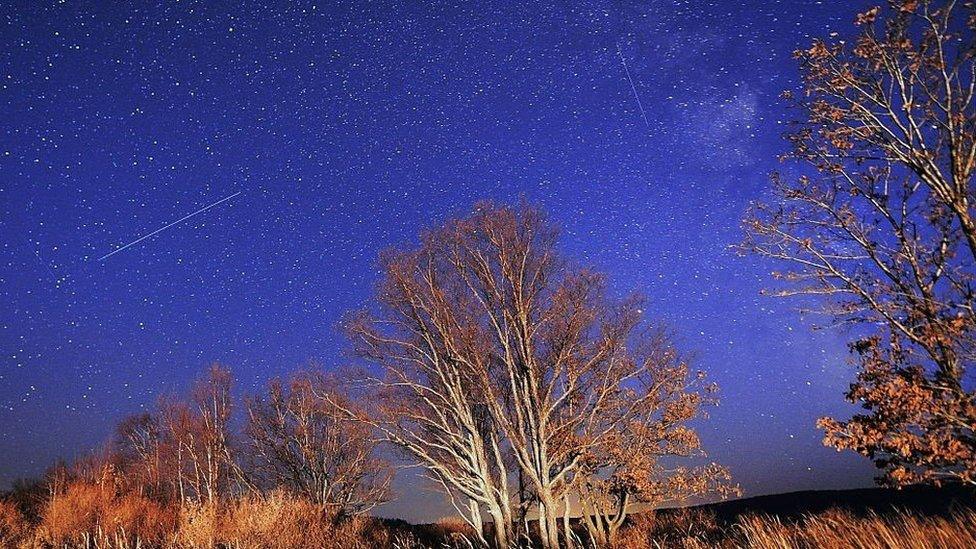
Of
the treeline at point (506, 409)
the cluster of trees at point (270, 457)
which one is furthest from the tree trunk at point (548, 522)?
the cluster of trees at point (270, 457)

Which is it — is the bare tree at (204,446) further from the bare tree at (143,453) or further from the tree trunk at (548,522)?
the tree trunk at (548,522)

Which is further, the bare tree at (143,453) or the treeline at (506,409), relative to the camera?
the bare tree at (143,453)

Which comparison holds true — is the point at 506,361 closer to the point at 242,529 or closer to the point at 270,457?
the point at 242,529

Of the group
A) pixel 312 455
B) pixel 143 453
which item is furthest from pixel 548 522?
pixel 143 453

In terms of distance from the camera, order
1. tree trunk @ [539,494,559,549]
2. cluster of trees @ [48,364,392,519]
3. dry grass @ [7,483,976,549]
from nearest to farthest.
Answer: dry grass @ [7,483,976,549] < tree trunk @ [539,494,559,549] < cluster of trees @ [48,364,392,519]

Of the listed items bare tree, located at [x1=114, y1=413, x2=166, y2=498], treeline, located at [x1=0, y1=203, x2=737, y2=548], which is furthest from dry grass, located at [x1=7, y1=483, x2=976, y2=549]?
bare tree, located at [x1=114, y1=413, x2=166, y2=498]

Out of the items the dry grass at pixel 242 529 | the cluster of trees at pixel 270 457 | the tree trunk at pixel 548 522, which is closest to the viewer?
the dry grass at pixel 242 529

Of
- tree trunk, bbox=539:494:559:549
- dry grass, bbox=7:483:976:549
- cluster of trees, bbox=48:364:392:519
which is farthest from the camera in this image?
cluster of trees, bbox=48:364:392:519

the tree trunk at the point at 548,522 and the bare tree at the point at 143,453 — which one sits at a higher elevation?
the bare tree at the point at 143,453

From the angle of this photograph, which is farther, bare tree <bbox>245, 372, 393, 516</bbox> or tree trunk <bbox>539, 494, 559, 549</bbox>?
bare tree <bbox>245, 372, 393, 516</bbox>

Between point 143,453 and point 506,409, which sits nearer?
point 506,409

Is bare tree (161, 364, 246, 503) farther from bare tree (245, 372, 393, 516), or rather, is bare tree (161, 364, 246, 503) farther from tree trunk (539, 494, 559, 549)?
tree trunk (539, 494, 559, 549)

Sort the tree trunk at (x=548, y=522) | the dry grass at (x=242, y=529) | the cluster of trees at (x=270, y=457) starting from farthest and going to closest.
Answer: the cluster of trees at (x=270, y=457)
the tree trunk at (x=548, y=522)
the dry grass at (x=242, y=529)

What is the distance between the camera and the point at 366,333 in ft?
57.4
